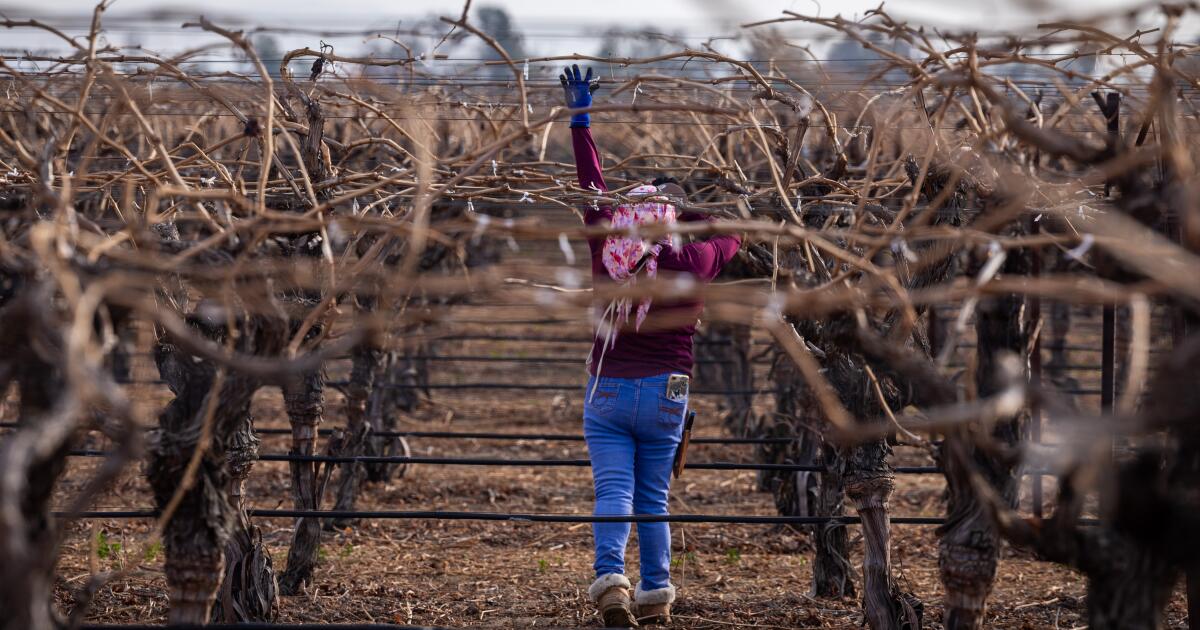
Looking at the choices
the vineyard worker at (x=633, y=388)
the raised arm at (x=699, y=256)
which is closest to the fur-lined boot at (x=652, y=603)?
the vineyard worker at (x=633, y=388)

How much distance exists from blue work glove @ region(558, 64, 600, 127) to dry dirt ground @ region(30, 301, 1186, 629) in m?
1.19

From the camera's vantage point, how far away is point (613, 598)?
2965 millimetres

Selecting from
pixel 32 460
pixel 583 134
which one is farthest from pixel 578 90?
pixel 32 460

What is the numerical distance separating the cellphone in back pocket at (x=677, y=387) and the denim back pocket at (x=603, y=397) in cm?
15

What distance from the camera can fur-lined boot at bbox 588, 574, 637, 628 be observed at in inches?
117

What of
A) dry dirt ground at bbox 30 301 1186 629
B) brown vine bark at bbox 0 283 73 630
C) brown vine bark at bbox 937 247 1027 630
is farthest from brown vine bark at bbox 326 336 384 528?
brown vine bark at bbox 937 247 1027 630

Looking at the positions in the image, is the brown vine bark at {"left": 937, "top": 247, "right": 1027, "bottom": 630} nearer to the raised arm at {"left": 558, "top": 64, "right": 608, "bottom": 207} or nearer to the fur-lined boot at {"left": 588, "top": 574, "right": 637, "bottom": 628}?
the fur-lined boot at {"left": 588, "top": 574, "right": 637, "bottom": 628}

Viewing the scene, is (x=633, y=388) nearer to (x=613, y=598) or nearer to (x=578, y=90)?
(x=613, y=598)

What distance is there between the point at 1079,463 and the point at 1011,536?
0.86 feet

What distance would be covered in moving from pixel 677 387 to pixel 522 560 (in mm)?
1583

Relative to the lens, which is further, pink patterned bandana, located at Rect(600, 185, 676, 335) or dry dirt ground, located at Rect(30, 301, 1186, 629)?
dry dirt ground, located at Rect(30, 301, 1186, 629)

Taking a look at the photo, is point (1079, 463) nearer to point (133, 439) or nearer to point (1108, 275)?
point (1108, 275)

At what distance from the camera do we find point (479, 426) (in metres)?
7.41

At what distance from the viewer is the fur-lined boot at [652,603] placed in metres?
3.19
